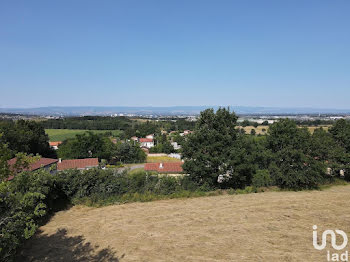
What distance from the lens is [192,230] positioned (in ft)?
32.7

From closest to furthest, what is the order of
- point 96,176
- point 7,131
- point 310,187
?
point 96,176 → point 310,187 → point 7,131

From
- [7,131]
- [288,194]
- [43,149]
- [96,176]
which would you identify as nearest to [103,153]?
[43,149]

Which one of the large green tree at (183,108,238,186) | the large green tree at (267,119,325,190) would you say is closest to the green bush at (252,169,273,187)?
the large green tree at (267,119,325,190)

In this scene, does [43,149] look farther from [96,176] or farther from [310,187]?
[310,187]

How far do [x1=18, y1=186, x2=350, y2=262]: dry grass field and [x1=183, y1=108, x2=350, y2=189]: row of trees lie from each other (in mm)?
2480

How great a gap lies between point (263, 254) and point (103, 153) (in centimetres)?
4229

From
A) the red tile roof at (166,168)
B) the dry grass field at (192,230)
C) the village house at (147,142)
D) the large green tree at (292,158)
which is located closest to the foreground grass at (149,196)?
the dry grass field at (192,230)

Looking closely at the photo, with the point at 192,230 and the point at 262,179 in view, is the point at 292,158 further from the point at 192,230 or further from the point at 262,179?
the point at 192,230

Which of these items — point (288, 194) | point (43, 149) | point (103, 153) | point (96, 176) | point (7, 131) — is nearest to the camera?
point (96, 176)

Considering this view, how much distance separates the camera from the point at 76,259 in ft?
25.9

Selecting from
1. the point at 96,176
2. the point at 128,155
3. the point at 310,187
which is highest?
the point at 96,176

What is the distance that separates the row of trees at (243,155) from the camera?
16.2m

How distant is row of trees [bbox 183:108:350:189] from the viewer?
16234 millimetres

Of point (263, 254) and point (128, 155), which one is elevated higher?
point (263, 254)
